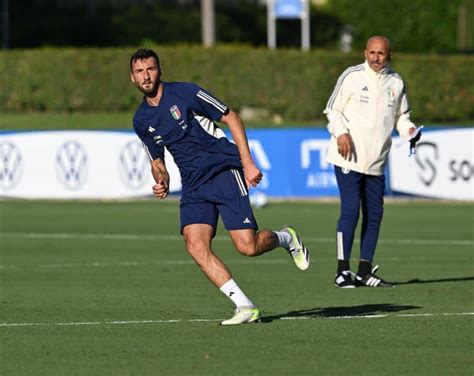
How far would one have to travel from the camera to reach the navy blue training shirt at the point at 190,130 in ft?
32.4

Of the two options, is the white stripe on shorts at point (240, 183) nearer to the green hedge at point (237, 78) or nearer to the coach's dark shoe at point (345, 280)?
the coach's dark shoe at point (345, 280)

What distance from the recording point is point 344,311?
11.0m

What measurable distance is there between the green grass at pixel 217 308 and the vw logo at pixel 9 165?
14.7ft

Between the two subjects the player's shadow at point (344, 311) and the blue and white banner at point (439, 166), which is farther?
the blue and white banner at point (439, 166)

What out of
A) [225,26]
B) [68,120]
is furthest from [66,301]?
[225,26]

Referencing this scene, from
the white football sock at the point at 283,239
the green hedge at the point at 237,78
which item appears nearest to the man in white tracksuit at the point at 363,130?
the white football sock at the point at 283,239

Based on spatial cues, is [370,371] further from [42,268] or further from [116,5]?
[116,5]

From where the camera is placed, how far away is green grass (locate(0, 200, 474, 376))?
8.66 m

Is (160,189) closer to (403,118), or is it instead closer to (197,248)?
(197,248)

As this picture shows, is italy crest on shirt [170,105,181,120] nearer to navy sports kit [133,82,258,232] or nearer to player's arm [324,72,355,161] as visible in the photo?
navy sports kit [133,82,258,232]

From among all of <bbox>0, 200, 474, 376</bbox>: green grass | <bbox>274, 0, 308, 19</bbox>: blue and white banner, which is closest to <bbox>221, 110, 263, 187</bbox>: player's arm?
<bbox>0, 200, 474, 376</bbox>: green grass

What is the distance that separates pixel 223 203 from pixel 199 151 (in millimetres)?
400

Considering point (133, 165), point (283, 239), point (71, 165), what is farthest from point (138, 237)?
point (283, 239)

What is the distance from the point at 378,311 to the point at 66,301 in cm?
263
